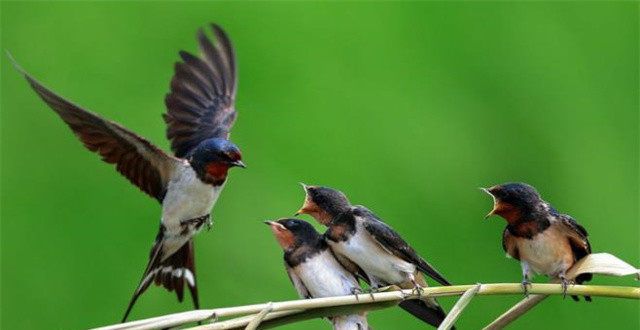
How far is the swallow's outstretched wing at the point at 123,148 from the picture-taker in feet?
6.25

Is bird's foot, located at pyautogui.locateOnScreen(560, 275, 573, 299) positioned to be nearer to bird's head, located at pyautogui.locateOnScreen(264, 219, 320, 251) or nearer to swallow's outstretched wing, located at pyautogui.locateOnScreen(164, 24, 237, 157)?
bird's head, located at pyautogui.locateOnScreen(264, 219, 320, 251)

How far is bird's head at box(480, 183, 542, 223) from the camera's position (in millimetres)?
1516

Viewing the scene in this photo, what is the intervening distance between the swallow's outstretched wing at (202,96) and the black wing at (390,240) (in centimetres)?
96

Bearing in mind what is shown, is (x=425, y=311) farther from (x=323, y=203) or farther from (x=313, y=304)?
(x=313, y=304)

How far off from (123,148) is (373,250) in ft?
2.30

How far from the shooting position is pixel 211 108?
2.66m

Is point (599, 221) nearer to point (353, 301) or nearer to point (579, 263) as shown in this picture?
point (579, 263)

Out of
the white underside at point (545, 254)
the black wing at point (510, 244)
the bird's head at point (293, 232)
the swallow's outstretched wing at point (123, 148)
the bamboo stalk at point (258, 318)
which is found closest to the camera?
the bamboo stalk at point (258, 318)

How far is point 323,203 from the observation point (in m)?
1.68

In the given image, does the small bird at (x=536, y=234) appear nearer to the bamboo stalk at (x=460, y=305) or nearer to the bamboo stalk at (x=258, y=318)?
the bamboo stalk at (x=460, y=305)

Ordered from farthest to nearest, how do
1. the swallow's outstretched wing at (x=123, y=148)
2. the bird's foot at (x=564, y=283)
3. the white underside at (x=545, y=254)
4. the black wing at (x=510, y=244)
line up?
the swallow's outstretched wing at (x=123, y=148)
the black wing at (x=510, y=244)
the white underside at (x=545, y=254)
the bird's foot at (x=564, y=283)

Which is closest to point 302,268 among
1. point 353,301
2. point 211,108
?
point 353,301

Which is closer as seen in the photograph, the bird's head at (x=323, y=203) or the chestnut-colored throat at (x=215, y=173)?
the bird's head at (x=323, y=203)

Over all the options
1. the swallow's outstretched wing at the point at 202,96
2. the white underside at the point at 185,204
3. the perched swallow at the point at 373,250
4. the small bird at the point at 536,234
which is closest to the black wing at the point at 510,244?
the small bird at the point at 536,234
